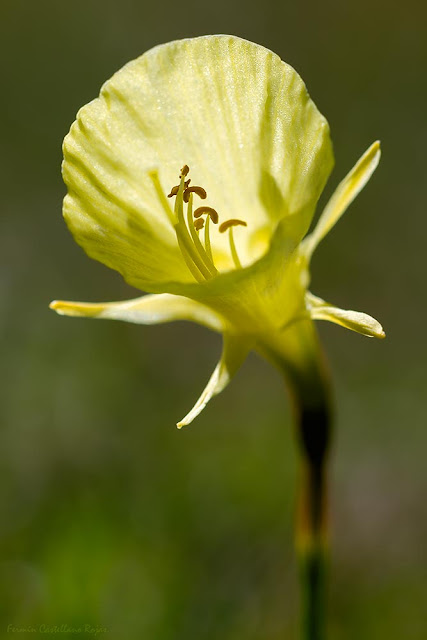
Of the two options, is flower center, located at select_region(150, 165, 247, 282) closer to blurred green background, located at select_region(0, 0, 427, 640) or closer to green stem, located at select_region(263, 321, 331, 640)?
green stem, located at select_region(263, 321, 331, 640)

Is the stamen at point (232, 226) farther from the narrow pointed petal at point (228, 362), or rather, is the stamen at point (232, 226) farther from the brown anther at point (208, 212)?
the narrow pointed petal at point (228, 362)

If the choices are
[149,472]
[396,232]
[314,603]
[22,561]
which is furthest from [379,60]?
[314,603]

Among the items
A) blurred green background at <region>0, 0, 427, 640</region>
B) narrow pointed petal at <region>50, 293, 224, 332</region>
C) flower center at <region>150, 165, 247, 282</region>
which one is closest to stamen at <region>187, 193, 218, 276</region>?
flower center at <region>150, 165, 247, 282</region>

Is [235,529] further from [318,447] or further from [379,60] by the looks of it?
[379,60]

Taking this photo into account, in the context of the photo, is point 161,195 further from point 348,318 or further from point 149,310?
point 348,318

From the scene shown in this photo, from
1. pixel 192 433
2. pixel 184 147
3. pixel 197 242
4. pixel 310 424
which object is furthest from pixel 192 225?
pixel 192 433

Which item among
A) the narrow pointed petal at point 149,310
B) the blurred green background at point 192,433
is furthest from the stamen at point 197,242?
the blurred green background at point 192,433
